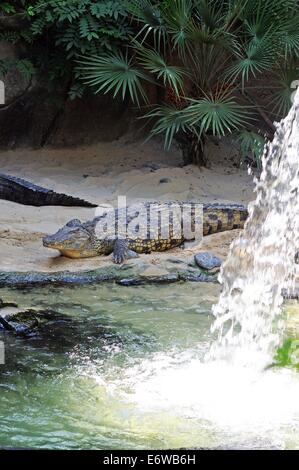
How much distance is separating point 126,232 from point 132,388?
3.29m

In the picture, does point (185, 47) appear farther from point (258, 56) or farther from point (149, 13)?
point (258, 56)

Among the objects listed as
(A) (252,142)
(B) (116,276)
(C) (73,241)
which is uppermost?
(A) (252,142)

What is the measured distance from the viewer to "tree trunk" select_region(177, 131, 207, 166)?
31.3ft

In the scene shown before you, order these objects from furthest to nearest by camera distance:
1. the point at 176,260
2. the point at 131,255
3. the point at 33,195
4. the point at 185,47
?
the point at 185,47
the point at 33,195
the point at 131,255
the point at 176,260

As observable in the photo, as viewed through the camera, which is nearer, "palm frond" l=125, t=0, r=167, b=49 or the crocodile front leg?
the crocodile front leg

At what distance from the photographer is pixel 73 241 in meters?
6.62

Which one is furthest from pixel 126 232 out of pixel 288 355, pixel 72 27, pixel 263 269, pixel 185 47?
pixel 72 27

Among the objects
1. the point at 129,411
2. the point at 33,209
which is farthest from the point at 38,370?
the point at 33,209

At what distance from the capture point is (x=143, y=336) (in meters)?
4.76

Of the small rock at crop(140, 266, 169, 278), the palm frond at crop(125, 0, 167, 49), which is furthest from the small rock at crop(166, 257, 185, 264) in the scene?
the palm frond at crop(125, 0, 167, 49)

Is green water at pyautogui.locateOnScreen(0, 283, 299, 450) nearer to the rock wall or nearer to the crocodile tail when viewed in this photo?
the crocodile tail

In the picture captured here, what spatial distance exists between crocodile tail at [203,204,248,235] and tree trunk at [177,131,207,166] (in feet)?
7.11

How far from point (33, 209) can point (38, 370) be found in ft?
13.6

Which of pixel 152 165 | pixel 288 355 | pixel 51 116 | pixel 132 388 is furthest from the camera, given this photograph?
pixel 51 116
